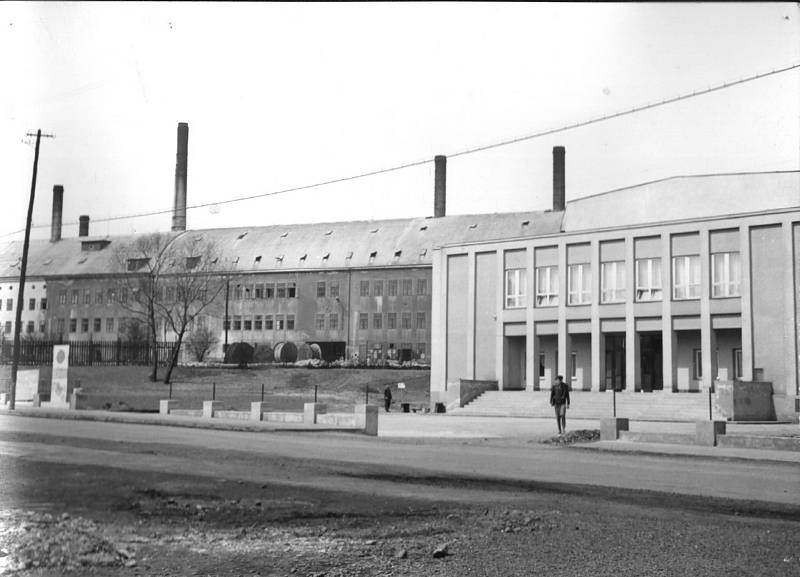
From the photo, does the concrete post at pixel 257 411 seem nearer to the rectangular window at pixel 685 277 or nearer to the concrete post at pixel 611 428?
the concrete post at pixel 611 428

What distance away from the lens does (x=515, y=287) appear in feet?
149

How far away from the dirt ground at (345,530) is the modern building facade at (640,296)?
993 inches

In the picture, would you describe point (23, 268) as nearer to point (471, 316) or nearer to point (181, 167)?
point (181, 167)

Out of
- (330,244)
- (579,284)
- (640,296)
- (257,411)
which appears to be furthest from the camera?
(330,244)

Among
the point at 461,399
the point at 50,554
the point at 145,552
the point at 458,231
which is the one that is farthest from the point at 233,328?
the point at 458,231

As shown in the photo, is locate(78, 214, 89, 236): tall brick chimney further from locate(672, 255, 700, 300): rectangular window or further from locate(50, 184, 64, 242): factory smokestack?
locate(672, 255, 700, 300): rectangular window

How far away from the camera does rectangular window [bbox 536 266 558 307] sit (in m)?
44.2

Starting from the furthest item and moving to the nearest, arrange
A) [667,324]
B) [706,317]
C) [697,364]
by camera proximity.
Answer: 1. [697,364]
2. [667,324]
3. [706,317]

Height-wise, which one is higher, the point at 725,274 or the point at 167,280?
the point at 725,274

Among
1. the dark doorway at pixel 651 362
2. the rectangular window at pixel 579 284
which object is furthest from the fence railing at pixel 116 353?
the dark doorway at pixel 651 362

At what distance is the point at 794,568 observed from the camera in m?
7.91

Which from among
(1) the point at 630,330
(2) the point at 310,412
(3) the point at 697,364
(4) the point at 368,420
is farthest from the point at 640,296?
(4) the point at 368,420

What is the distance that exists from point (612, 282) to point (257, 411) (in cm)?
2257

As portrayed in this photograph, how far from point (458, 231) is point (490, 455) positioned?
5832 centimetres
